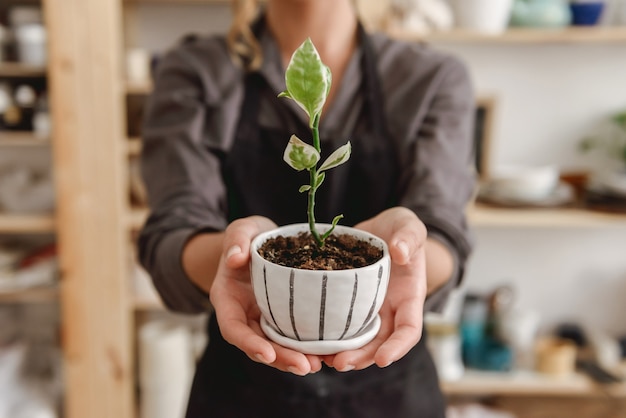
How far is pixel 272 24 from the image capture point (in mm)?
1096

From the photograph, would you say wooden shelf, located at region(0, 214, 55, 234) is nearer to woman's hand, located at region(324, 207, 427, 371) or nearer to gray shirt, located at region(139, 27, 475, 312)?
gray shirt, located at region(139, 27, 475, 312)

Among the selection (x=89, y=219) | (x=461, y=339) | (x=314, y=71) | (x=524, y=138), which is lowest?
(x=461, y=339)

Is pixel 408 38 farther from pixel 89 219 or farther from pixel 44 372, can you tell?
pixel 44 372

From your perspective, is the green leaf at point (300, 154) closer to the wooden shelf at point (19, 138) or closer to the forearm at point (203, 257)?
the forearm at point (203, 257)

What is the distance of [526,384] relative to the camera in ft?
5.99

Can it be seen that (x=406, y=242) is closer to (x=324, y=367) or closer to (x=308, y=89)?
(x=308, y=89)

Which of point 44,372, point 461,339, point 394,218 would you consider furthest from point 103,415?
point 394,218

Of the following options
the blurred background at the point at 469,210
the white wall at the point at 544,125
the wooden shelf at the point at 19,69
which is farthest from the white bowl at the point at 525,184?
the wooden shelf at the point at 19,69

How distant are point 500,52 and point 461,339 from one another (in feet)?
3.12

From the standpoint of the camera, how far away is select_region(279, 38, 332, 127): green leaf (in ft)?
1.55

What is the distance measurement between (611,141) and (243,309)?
172 cm

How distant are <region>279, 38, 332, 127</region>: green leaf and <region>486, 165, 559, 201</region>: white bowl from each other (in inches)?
54.5

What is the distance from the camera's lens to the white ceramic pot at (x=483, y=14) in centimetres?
163

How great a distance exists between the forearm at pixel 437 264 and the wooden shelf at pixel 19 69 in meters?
1.39
